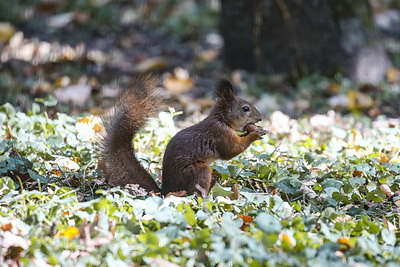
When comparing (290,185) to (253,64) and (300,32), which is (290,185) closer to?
(300,32)

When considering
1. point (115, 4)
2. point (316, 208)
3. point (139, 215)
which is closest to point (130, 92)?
point (139, 215)

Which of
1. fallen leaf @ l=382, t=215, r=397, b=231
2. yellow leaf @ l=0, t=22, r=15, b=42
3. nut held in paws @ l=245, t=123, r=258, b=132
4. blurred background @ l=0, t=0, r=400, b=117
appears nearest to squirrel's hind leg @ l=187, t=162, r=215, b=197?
nut held in paws @ l=245, t=123, r=258, b=132

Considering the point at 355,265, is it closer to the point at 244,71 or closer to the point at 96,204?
the point at 96,204

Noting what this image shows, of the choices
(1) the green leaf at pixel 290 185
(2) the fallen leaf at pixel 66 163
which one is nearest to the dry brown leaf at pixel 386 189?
(1) the green leaf at pixel 290 185

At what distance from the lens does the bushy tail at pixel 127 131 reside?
3.30 metres

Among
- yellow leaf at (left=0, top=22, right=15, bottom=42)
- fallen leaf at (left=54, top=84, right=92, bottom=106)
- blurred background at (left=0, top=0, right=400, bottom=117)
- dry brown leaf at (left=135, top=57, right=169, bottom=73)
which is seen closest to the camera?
fallen leaf at (left=54, top=84, right=92, bottom=106)

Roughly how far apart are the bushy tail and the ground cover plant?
108mm

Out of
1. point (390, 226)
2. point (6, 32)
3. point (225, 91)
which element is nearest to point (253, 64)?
point (6, 32)

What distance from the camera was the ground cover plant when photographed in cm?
241

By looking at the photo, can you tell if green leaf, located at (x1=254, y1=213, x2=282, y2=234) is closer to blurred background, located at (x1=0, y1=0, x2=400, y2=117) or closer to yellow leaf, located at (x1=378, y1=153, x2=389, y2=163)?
yellow leaf, located at (x1=378, y1=153, x2=389, y2=163)

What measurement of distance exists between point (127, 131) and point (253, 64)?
397 centimetres

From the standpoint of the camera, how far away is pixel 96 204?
265cm

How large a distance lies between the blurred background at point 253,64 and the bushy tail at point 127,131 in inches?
92.0

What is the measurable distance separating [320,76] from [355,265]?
4.70m
